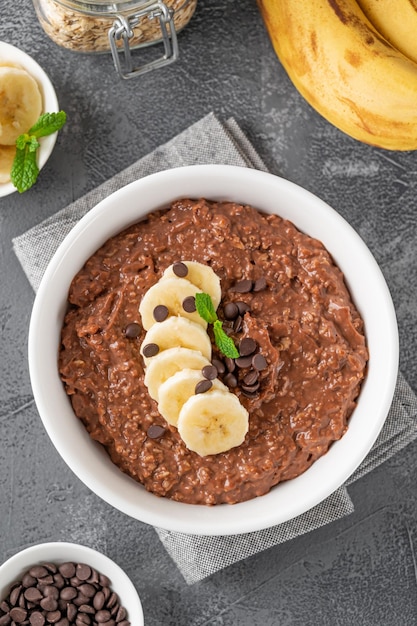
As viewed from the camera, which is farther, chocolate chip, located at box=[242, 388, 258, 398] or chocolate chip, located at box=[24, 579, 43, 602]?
chocolate chip, located at box=[24, 579, 43, 602]

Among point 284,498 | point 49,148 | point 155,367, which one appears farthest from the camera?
point 49,148

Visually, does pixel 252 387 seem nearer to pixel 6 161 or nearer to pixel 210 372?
pixel 210 372

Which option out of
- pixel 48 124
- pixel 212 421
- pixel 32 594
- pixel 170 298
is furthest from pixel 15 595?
pixel 48 124

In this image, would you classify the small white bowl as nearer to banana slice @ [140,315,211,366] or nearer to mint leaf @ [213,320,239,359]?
banana slice @ [140,315,211,366]

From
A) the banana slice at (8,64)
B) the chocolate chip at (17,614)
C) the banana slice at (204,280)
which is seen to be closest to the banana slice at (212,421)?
the banana slice at (204,280)

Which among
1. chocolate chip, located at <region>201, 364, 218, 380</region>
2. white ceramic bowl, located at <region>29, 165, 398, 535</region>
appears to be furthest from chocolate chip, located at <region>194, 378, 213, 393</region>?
white ceramic bowl, located at <region>29, 165, 398, 535</region>

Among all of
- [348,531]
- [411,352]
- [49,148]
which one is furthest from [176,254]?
[348,531]

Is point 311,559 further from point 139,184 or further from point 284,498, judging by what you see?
point 139,184
